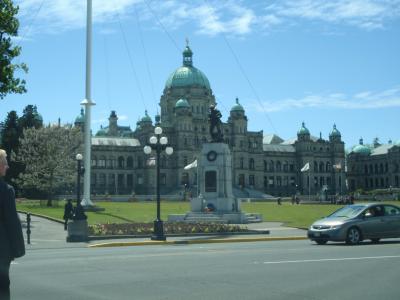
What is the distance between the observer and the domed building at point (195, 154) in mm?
126500

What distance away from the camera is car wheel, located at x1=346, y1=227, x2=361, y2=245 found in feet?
69.1

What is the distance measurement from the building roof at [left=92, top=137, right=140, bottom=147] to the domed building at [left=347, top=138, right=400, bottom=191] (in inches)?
2244

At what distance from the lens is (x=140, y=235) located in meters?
27.8

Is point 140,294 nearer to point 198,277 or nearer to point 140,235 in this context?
point 198,277

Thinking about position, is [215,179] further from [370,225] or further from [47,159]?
[47,159]

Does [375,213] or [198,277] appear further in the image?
[375,213]

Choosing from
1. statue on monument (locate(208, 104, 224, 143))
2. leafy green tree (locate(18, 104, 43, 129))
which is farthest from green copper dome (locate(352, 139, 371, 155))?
statue on monument (locate(208, 104, 224, 143))

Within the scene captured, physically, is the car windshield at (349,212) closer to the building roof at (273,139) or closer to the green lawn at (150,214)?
the green lawn at (150,214)

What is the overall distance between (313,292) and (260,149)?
423 ft

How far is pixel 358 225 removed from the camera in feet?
69.5

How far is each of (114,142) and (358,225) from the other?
117 meters

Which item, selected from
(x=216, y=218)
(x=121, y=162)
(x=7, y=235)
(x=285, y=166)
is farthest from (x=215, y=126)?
(x=285, y=166)

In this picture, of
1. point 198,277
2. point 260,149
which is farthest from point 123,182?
point 198,277

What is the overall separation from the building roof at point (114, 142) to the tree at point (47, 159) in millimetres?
61054
